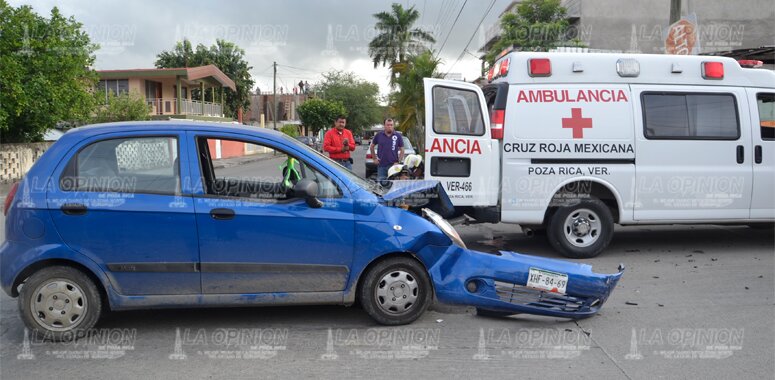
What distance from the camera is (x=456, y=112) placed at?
746cm

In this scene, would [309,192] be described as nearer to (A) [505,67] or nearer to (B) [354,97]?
(A) [505,67]

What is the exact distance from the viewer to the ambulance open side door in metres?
7.39

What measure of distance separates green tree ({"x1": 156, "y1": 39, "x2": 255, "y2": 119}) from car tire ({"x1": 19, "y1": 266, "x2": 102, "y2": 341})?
4966 centimetres

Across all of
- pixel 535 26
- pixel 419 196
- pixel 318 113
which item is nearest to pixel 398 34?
pixel 318 113

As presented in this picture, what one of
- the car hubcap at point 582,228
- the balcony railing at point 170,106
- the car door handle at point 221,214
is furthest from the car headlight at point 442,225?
the balcony railing at point 170,106

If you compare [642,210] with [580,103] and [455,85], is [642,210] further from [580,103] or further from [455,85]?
[455,85]

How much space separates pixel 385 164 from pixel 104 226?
6.83m

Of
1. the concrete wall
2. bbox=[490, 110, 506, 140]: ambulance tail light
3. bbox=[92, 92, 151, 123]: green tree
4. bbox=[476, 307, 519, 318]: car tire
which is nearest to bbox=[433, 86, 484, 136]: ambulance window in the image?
bbox=[490, 110, 506, 140]: ambulance tail light

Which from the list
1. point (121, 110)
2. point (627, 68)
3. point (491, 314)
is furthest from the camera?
point (121, 110)

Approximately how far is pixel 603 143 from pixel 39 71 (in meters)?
16.3

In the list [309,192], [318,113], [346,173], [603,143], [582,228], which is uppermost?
[318,113]

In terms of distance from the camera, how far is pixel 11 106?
16672 millimetres

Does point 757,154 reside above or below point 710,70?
below

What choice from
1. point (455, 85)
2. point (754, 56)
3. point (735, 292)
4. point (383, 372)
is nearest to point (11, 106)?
point (455, 85)
